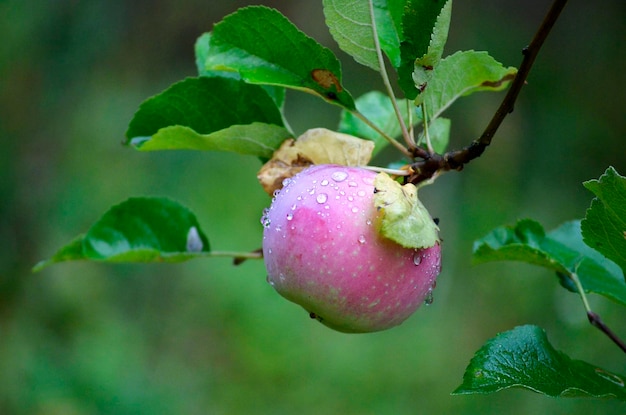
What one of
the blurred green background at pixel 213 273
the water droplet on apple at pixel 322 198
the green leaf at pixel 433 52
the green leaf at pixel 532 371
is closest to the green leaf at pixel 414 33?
the green leaf at pixel 433 52

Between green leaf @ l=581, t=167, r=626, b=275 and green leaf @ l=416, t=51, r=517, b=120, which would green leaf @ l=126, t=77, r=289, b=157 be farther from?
green leaf @ l=581, t=167, r=626, b=275

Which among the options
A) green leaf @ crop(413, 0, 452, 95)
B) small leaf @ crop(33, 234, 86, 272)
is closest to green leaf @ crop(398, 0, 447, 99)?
green leaf @ crop(413, 0, 452, 95)

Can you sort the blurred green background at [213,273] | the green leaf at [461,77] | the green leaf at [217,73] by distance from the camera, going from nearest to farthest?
the green leaf at [461,77]
the green leaf at [217,73]
the blurred green background at [213,273]

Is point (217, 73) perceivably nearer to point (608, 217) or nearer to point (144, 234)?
point (144, 234)

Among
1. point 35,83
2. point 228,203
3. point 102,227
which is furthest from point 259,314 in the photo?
point 102,227

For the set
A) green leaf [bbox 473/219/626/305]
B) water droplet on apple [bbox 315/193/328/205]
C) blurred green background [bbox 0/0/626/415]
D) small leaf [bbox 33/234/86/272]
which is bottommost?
blurred green background [bbox 0/0/626/415]

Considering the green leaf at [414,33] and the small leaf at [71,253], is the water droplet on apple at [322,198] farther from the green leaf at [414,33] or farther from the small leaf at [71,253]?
the small leaf at [71,253]

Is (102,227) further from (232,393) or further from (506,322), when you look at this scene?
(506,322)
